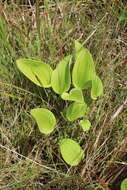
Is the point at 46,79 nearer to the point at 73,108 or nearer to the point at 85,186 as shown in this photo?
the point at 73,108

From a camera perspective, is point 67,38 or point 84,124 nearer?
point 84,124

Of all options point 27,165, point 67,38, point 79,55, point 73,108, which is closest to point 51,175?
point 27,165

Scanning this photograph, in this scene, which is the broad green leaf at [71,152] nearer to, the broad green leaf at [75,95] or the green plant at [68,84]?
the green plant at [68,84]

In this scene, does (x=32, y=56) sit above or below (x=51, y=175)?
above

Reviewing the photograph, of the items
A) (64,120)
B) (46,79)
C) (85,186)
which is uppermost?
(46,79)

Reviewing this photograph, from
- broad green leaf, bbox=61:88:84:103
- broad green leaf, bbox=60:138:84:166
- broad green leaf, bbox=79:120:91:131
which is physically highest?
broad green leaf, bbox=61:88:84:103

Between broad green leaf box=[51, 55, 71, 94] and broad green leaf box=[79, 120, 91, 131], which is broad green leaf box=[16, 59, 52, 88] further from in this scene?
broad green leaf box=[79, 120, 91, 131]

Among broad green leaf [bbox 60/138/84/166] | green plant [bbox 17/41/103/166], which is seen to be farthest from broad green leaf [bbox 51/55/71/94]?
broad green leaf [bbox 60/138/84/166]
